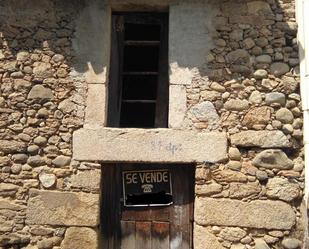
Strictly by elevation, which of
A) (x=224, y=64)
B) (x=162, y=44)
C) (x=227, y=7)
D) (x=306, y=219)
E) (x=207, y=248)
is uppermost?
(x=227, y=7)

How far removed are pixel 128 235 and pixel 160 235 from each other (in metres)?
0.32

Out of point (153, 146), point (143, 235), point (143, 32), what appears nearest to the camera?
point (153, 146)

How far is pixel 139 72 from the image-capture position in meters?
4.80

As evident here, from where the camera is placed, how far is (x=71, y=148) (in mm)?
4246

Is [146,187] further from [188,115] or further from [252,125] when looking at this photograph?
[252,125]

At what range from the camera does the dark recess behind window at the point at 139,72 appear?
15.2 ft

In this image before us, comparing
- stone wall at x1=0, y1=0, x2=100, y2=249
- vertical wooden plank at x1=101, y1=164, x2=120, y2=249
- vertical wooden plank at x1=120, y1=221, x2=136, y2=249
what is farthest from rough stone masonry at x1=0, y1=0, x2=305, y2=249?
vertical wooden plank at x1=120, y1=221, x2=136, y2=249

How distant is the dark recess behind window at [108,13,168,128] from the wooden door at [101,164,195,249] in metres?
0.56

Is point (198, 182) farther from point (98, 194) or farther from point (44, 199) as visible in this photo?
point (44, 199)

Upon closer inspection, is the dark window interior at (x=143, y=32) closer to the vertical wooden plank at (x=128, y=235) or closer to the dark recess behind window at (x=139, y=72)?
the dark recess behind window at (x=139, y=72)

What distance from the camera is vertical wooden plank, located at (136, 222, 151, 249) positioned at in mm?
4301

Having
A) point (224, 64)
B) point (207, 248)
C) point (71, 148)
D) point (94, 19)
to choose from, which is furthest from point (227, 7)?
point (207, 248)

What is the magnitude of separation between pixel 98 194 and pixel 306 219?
1.99 m

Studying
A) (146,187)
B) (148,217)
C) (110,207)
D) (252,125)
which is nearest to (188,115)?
(252,125)
